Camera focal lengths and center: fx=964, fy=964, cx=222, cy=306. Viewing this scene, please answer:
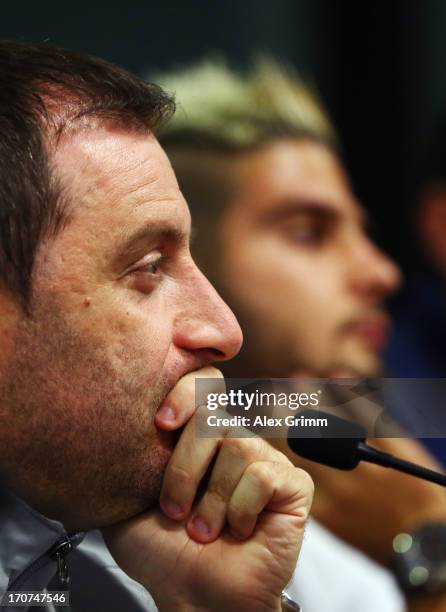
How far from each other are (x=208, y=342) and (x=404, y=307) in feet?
5.63

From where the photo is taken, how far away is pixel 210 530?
3.22ft

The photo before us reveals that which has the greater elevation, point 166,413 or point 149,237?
point 149,237

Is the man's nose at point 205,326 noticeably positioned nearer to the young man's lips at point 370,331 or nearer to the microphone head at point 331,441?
the microphone head at point 331,441

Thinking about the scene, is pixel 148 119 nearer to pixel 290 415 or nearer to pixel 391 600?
pixel 290 415

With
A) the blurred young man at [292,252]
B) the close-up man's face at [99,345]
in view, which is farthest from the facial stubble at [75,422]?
the blurred young man at [292,252]

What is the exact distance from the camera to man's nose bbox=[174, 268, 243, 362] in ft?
3.21

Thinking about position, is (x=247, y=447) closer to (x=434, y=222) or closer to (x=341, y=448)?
(x=341, y=448)

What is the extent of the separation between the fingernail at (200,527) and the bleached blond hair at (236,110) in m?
0.93

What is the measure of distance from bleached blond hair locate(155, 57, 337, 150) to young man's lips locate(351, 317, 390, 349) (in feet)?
1.33

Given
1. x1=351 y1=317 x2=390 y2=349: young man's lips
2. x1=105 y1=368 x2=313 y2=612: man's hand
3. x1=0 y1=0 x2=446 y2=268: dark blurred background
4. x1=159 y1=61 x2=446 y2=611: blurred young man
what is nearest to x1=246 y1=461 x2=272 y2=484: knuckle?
x1=105 y1=368 x2=313 y2=612: man's hand

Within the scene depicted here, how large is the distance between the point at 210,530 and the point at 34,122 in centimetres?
44

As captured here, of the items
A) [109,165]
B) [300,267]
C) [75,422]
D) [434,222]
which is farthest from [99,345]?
[434,222]

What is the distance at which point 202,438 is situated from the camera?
97cm

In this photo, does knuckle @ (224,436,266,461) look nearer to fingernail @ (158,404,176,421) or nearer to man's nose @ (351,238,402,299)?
fingernail @ (158,404,176,421)
